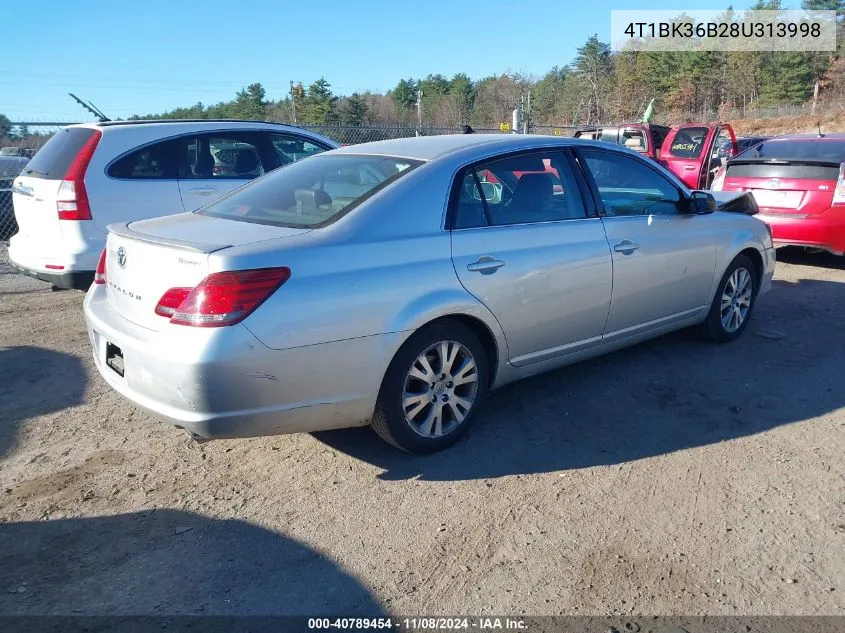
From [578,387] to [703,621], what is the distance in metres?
2.19

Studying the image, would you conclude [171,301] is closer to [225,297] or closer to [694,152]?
[225,297]

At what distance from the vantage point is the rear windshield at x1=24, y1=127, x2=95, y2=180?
5961 mm

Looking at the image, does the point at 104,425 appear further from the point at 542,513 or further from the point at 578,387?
the point at 578,387

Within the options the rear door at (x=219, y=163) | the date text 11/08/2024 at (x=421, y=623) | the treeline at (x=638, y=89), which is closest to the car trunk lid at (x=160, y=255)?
the date text 11/08/2024 at (x=421, y=623)

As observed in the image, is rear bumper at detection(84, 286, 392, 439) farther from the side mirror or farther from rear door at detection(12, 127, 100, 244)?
rear door at detection(12, 127, 100, 244)

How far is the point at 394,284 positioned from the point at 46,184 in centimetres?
416

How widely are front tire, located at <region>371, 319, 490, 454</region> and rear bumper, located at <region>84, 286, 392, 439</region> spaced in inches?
4.6

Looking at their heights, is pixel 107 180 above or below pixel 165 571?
above

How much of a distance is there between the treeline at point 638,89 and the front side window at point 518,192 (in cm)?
4951

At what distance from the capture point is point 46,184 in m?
5.93

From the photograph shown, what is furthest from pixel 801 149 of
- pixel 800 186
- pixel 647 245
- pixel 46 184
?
pixel 46 184

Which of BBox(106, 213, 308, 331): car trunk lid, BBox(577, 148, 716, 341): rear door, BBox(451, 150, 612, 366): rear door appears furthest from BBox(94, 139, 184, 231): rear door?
BBox(577, 148, 716, 341): rear door

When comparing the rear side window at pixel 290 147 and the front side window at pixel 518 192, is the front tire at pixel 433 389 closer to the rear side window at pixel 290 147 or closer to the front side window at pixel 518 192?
the front side window at pixel 518 192

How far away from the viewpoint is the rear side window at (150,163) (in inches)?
241
